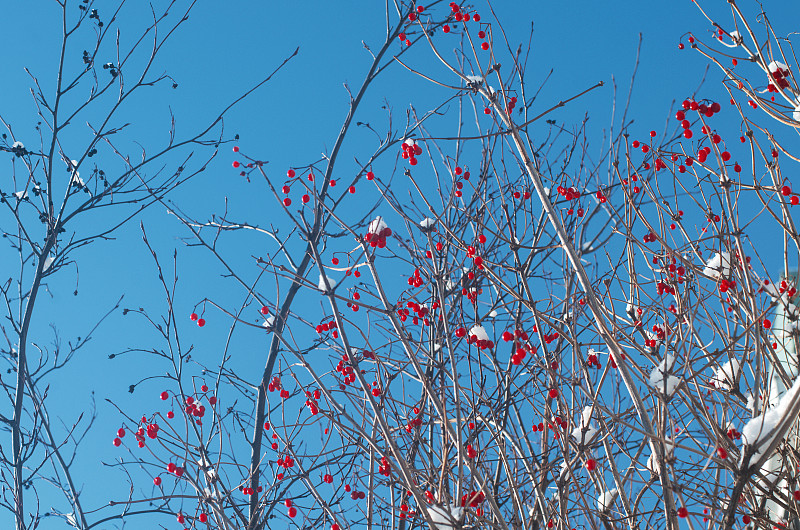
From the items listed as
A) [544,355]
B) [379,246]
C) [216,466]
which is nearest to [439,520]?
[544,355]

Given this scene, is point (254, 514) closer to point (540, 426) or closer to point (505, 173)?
point (540, 426)

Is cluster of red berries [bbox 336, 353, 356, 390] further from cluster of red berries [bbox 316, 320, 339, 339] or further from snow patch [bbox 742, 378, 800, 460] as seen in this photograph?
snow patch [bbox 742, 378, 800, 460]

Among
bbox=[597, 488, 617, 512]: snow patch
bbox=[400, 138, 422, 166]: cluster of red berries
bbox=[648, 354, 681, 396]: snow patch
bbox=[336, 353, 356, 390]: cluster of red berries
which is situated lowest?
bbox=[597, 488, 617, 512]: snow patch

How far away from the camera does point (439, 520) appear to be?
9.34ft

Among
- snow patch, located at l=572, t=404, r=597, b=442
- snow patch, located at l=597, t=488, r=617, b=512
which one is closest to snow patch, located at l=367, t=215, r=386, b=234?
snow patch, located at l=572, t=404, r=597, b=442

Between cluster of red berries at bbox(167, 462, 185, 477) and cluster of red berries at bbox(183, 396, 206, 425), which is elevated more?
cluster of red berries at bbox(183, 396, 206, 425)

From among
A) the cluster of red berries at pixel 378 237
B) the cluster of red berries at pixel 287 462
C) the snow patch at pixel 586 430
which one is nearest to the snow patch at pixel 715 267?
the snow patch at pixel 586 430

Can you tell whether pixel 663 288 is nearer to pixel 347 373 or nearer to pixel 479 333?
pixel 479 333

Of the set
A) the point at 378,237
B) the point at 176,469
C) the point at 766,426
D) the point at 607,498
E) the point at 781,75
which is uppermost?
the point at 781,75

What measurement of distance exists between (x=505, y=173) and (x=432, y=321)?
143cm

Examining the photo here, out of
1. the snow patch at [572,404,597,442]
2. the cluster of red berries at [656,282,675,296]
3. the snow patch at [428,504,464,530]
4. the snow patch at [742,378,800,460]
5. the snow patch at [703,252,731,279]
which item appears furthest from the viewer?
the snow patch at [703,252,731,279]

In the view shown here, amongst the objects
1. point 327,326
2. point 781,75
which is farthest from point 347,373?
point 781,75

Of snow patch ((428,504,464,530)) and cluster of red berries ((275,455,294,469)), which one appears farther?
cluster of red berries ((275,455,294,469))

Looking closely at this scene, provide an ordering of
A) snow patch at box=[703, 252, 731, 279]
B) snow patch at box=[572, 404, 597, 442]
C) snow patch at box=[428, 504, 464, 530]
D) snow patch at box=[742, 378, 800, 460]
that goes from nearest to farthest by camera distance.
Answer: snow patch at box=[742, 378, 800, 460]
snow patch at box=[428, 504, 464, 530]
snow patch at box=[572, 404, 597, 442]
snow patch at box=[703, 252, 731, 279]
